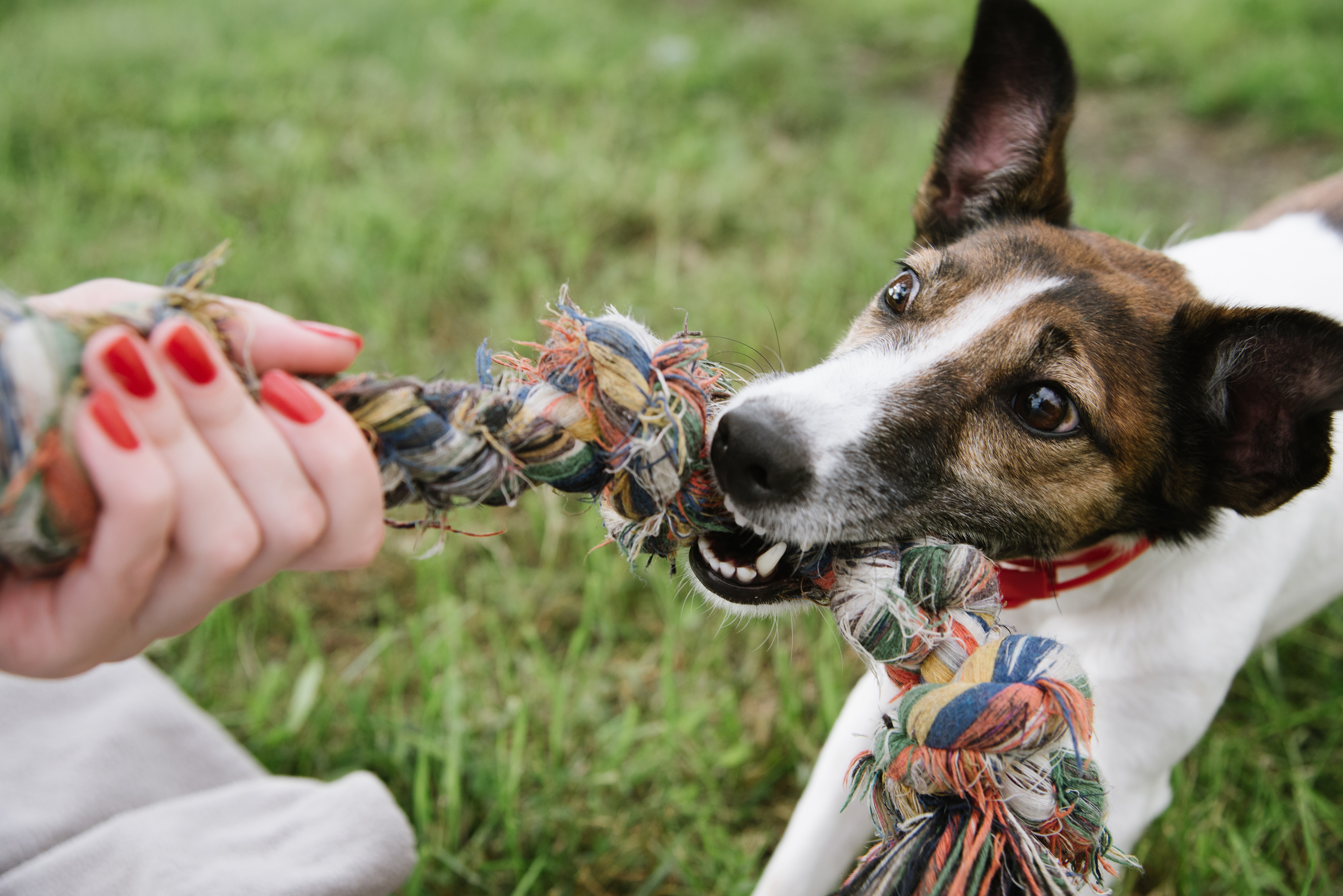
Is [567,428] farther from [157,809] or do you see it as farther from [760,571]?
[157,809]

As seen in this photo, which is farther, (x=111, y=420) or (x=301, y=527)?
(x=301, y=527)

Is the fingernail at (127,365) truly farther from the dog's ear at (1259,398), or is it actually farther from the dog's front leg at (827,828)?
the dog's ear at (1259,398)

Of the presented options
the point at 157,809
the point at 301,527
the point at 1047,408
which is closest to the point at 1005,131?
the point at 1047,408

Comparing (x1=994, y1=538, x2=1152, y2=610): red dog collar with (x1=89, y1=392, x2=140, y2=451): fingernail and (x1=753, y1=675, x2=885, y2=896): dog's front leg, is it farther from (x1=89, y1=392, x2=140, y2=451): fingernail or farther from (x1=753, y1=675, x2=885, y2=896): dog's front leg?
(x1=89, y1=392, x2=140, y2=451): fingernail

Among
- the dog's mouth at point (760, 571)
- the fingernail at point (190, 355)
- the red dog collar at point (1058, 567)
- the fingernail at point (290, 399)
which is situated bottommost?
the red dog collar at point (1058, 567)

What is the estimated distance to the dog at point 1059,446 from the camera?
1698 mm

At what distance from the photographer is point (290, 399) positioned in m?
1.22

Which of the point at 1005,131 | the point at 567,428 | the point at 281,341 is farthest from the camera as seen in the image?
the point at 1005,131

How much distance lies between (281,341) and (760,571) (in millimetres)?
905

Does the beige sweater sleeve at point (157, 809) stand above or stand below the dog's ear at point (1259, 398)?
below

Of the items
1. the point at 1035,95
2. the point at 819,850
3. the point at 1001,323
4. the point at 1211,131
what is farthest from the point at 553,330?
the point at 1211,131

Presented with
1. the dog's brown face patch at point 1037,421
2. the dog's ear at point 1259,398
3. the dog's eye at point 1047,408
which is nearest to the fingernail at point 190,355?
the dog's brown face patch at point 1037,421

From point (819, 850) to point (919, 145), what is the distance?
14.1 feet

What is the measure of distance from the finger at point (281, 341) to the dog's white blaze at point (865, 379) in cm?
66
